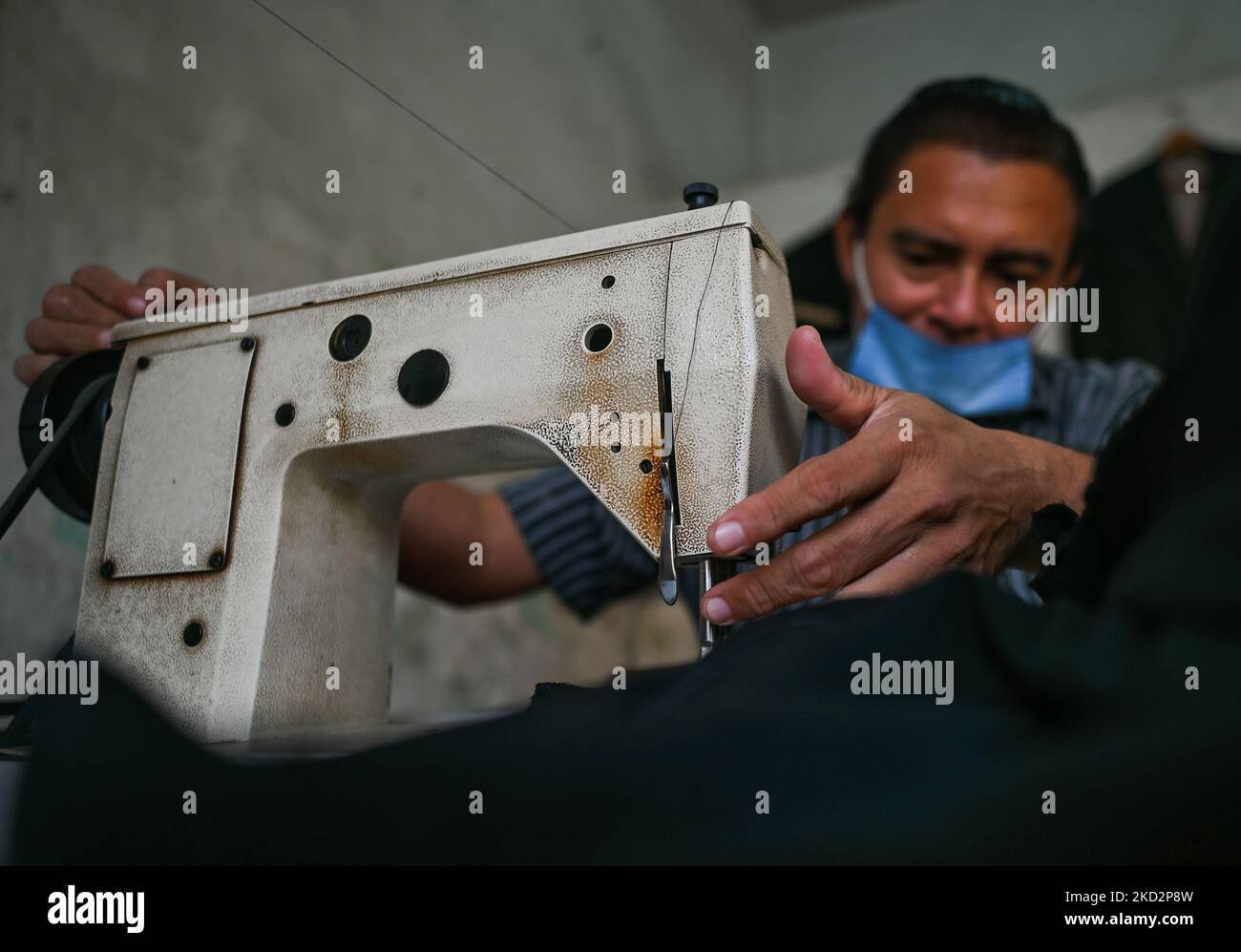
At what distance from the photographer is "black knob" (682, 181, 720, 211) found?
0.88 m

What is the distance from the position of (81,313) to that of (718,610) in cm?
83

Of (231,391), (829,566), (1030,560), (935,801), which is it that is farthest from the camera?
(231,391)

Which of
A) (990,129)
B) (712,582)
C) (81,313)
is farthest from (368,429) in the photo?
(990,129)

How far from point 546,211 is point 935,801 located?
1.10 meters

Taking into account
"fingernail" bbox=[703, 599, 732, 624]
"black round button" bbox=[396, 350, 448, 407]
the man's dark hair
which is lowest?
"fingernail" bbox=[703, 599, 732, 624]

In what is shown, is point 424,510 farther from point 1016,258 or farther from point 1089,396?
point 1089,396

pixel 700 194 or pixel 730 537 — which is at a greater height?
pixel 700 194

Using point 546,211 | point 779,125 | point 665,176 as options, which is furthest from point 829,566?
point 779,125

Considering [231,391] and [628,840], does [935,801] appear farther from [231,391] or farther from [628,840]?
[231,391]

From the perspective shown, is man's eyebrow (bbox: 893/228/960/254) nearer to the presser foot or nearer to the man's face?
the man's face

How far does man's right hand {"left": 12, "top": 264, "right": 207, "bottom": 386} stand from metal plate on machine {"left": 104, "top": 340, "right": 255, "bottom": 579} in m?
0.18

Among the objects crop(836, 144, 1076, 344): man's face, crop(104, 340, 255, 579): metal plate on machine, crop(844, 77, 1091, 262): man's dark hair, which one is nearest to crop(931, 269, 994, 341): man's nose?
crop(836, 144, 1076, 344): man's face

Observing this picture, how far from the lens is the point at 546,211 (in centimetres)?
140

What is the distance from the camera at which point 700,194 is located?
0.88 meters
